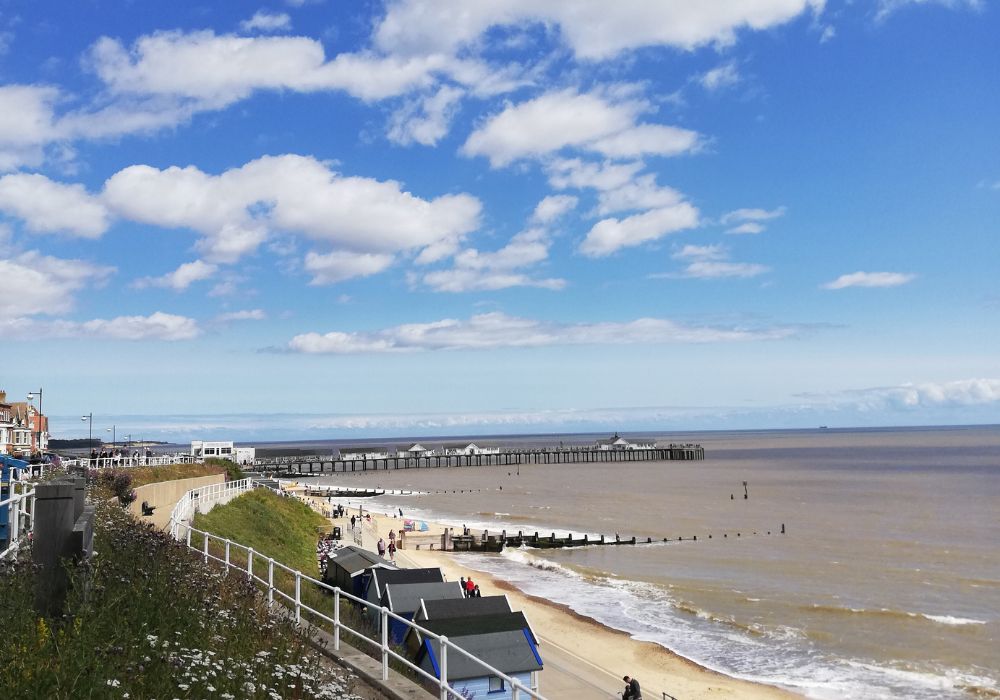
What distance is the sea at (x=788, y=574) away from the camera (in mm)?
24484

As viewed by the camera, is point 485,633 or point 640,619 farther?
point 640,619

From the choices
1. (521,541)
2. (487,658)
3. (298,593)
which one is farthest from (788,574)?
(298,593)

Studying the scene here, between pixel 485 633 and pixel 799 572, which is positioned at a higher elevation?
pixel 485 633

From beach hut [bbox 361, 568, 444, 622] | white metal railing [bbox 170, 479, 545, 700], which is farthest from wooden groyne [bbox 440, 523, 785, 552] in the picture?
beach hut [bbox 361, 568, 444, 622]

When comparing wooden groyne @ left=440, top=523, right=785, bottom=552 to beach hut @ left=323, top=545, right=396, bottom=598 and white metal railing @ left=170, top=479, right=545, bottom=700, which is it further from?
beach hut @ left=323, top=545, right=396, bottom=598

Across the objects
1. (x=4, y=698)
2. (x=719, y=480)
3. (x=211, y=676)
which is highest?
(x=4, y=698)

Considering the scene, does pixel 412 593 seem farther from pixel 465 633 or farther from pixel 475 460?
pixel 475 460

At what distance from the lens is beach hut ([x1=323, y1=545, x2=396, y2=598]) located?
74.4ft

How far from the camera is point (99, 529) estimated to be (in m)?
12.1

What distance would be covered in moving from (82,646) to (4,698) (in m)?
0.95

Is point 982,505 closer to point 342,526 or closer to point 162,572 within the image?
point 342,526

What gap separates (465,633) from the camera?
50.4 feet

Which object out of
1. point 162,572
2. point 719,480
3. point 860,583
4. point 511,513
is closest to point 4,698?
point 162,572

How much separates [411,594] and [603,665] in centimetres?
722
